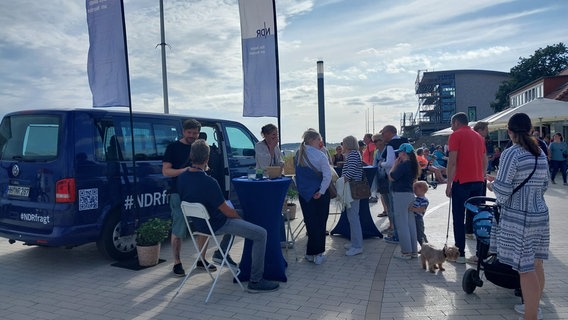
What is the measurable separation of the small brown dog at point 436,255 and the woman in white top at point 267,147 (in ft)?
7.80

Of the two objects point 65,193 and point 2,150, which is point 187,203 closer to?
point 65,193

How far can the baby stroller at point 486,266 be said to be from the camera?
4.03 metres

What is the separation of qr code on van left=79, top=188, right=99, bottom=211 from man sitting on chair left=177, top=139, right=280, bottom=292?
5.04 ft

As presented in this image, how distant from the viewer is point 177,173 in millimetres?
5348

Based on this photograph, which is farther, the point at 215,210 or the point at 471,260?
the point at 471,260

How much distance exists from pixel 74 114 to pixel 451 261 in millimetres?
5173

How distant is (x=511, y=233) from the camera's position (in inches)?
146

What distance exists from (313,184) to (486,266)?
2127 millimetres

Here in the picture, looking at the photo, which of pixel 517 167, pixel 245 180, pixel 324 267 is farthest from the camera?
pixel 324 267

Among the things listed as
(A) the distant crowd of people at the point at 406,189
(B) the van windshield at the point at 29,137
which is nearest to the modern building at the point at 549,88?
(A) the distant crowd of people at the point at 406,189

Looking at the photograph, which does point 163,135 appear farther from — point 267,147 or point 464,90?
point 464,90

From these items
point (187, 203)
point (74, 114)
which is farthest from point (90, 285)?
point (74, 114)

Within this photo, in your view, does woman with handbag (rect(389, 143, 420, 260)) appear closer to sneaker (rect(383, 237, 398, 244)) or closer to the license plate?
sneaker (rect(383, 237, 398, 244))

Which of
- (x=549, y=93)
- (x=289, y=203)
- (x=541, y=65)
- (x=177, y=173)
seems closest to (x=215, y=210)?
(x=177, y=173)
